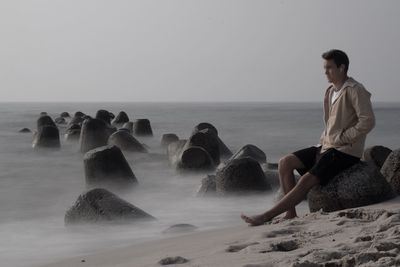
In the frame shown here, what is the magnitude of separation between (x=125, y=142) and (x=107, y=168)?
6.66 m

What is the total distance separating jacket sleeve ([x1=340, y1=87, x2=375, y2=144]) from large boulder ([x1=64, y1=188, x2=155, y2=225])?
121 inches

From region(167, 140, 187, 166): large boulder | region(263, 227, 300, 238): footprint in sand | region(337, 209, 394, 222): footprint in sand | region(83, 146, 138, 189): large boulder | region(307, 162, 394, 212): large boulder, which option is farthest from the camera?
region(167, 140, 187, 166): large boulder

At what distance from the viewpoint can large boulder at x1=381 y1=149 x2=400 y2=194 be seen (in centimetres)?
645

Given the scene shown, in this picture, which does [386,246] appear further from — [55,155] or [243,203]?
[55,155]

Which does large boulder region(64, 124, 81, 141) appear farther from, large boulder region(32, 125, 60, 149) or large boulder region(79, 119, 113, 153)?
large boulder region(79, 119, 113, 153)

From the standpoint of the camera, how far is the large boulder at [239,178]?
9195 mm

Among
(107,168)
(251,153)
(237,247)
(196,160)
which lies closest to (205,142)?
(251,153)

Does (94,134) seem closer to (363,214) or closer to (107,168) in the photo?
(107,168)

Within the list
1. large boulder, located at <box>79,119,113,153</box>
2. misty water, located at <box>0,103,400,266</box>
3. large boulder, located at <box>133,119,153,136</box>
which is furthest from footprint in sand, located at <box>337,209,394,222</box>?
large boulder, located at <box>133,119,153,136</box>

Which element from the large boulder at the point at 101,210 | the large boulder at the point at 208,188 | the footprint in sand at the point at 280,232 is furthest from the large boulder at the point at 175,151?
the footprint in sand at the point at 280,232

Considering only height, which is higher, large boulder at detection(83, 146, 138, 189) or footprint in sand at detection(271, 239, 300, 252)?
footprint in sand at detection(271, 239, 300, 252)

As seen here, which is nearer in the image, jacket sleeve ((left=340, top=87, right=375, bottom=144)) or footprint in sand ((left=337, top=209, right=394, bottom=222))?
footprint in sand ((left=337, top=209, right=394, bottom=222))

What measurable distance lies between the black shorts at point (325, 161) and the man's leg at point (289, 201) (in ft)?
0.26

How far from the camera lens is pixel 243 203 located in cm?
884
